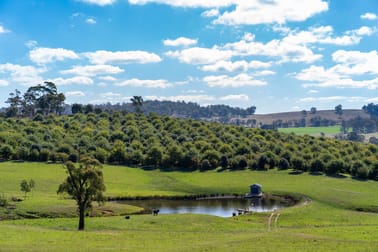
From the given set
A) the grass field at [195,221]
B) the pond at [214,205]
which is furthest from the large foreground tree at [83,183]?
the pond at [214,205]

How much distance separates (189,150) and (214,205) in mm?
57215

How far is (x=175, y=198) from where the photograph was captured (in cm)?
10806

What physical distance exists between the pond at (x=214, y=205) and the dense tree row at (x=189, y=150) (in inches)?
1497

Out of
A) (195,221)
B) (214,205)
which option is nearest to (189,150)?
(214,205)

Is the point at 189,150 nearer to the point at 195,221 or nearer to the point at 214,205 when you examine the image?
the point at 214,205

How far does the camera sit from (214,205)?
10012 centimetres

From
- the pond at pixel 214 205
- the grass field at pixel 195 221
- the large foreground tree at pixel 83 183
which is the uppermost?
the large foreground tree at pixel 83 183

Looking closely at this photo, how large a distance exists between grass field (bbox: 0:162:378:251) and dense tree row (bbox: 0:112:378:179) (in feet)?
22.9

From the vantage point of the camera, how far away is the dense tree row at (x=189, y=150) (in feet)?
461

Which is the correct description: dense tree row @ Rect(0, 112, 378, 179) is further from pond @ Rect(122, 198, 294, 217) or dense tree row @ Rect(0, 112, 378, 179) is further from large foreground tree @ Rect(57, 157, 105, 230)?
large foreground tree @ Rect(57, 157, 105, 230)

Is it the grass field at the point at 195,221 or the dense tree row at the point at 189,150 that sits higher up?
the dense tree row at the point at 189,150

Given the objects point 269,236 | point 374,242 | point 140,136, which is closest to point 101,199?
point 269,236

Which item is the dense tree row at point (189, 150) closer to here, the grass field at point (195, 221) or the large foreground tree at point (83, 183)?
the grass field at point (195, 221)

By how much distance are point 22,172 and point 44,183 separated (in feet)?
59.9
